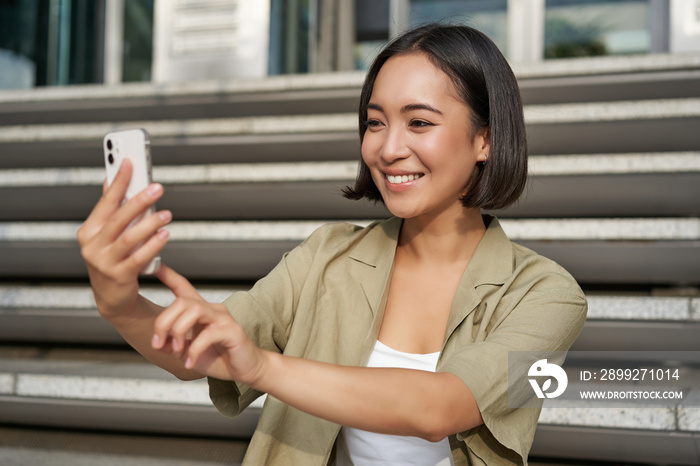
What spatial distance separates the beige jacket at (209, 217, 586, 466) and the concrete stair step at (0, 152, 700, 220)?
1.39m

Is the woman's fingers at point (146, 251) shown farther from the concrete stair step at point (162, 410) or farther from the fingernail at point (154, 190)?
the concrete stair step at point (162, 410)

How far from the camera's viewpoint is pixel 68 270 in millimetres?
3072

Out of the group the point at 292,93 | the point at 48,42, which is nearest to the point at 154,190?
the point at 292,93

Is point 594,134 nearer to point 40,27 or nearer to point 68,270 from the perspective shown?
point 68,270

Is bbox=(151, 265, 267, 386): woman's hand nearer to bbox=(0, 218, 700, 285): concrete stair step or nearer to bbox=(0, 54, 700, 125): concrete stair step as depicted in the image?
bbox=(0, 218, 700, 285): concrete stair step

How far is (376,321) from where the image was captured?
145 cm

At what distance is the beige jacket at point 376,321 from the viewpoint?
1214 mm

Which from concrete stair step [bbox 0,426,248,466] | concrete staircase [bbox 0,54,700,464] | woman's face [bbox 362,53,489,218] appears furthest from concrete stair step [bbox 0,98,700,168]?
woman's face [bbox 362,53,489,218]

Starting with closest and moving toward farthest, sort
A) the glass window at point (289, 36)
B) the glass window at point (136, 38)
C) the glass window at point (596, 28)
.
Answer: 1. the glass window at point (289, 36)
2. the glass window at point (136, 38)
3. the glass window at point (596, 28)

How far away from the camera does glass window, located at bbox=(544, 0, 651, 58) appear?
7.61 meters

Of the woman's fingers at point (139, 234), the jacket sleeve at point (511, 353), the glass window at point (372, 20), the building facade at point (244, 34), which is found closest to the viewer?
the woman's fingers at point (139, 234)

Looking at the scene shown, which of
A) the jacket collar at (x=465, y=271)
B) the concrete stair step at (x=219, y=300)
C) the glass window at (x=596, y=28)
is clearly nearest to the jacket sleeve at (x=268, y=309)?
the jacket collar at (x=465, y=271)

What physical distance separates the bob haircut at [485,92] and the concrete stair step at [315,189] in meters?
1.41

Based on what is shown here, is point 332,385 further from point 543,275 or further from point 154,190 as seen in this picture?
point 543,275
